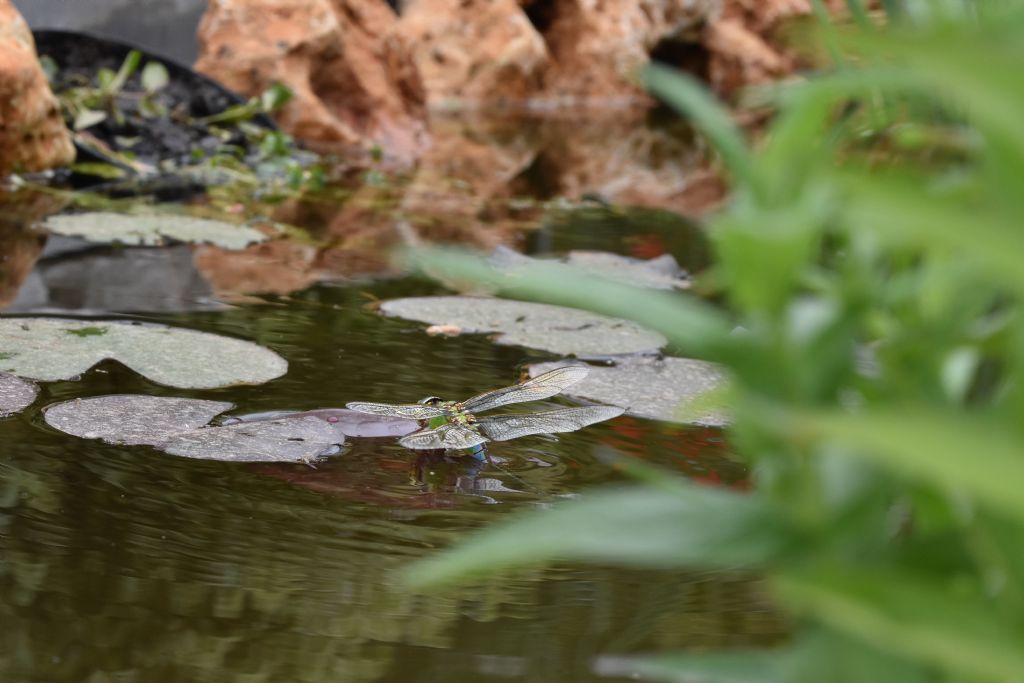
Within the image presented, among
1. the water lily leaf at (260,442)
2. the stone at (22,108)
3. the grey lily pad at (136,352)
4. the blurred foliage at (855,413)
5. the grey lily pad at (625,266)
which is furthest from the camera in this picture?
the stone at (22,108)

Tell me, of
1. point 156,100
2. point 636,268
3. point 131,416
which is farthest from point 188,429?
point 156,100

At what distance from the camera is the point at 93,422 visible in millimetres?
1854

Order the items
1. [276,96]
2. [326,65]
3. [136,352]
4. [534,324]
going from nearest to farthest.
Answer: [136,352], [534,324], [276,96], [326,65]

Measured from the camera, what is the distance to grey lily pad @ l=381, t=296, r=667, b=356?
2.66 metres

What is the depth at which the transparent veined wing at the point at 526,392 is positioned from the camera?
194 centimetres

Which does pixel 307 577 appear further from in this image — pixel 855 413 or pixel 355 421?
pixel 855 413

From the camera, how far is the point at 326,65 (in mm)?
7230

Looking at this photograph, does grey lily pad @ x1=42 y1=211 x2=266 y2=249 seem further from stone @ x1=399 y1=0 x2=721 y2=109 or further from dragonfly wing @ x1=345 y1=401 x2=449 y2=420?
stone @ x1=399 y1=0 x2=721 y2=109

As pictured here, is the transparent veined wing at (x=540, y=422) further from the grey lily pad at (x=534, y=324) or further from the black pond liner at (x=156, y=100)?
the black pond liner at (x=156, y=100)

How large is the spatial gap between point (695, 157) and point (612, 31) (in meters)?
4.37

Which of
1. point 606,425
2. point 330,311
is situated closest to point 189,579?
point 606,425

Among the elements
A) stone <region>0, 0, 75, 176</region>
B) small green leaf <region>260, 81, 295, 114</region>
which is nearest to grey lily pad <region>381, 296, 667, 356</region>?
stone <region>0, 0, 75, 176</region>

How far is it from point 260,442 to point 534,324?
1128 mm

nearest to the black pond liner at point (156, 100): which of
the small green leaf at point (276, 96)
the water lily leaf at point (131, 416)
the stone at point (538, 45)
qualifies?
the small green leaf at point (276, 96)
